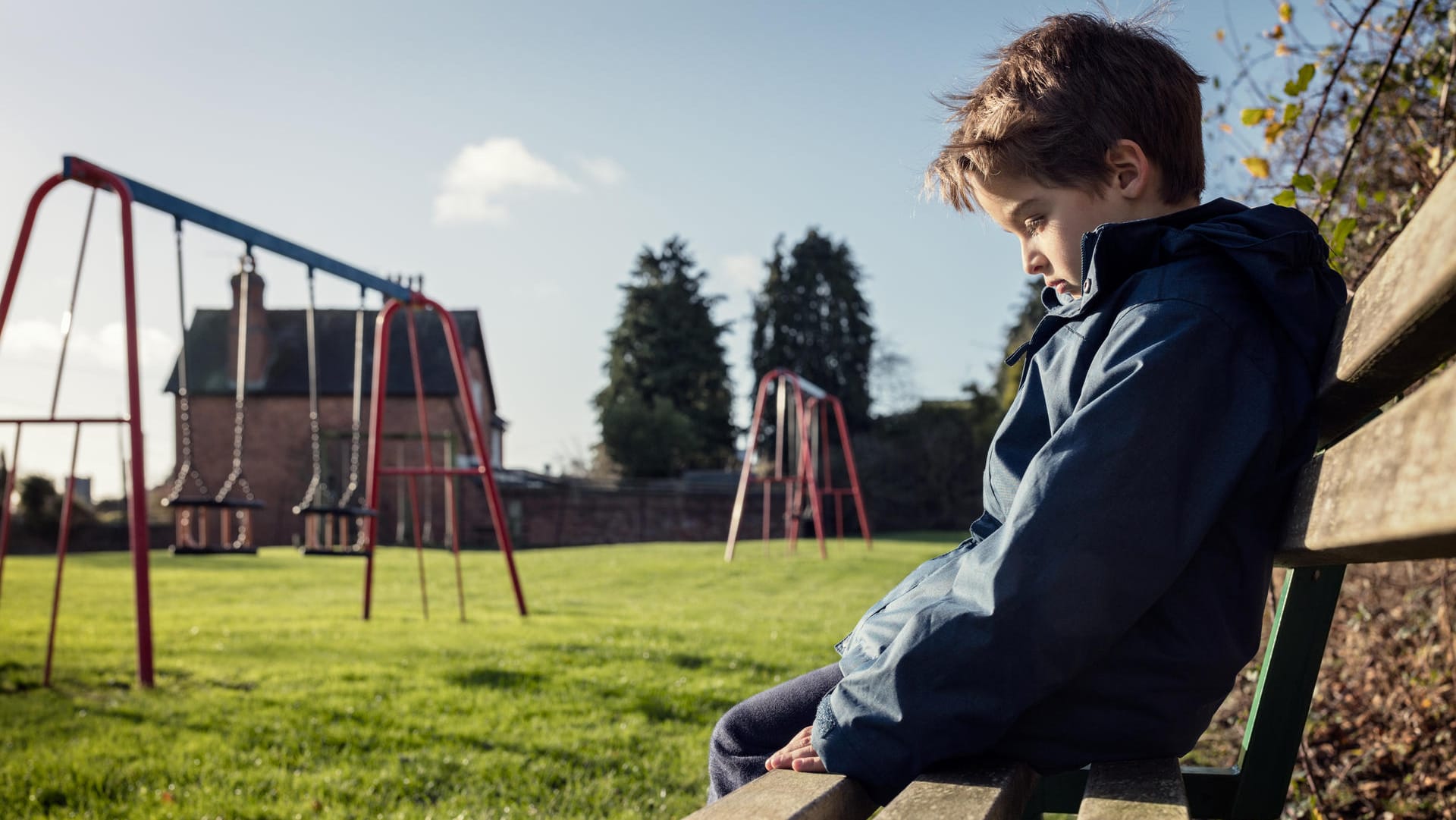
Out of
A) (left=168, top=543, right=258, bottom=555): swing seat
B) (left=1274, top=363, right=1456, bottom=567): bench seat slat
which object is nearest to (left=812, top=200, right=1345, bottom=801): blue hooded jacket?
(left=1274, top=363, right=1456, bottom=567): bench seat slat

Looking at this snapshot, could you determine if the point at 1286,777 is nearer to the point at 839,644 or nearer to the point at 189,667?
the point at 839,644

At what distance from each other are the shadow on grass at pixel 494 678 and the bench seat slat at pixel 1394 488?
5.15m

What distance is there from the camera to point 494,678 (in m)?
6.14

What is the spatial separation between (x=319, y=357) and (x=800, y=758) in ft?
130

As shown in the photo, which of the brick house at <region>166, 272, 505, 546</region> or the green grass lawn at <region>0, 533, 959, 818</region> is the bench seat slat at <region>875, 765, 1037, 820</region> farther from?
the brick house at <region>166, 272, 505, 546</region>

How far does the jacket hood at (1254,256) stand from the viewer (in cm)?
133

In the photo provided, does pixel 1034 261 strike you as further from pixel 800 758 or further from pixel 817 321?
pixel 817 321

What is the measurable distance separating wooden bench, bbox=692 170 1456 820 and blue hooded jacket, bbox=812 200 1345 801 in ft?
0.15

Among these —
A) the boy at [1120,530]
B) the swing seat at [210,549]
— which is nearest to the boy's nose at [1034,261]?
the boy at [1120,530]

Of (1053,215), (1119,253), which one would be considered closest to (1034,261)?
(1053,215)

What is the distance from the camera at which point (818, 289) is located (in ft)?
147

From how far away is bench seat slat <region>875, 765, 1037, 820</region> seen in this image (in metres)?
1.13

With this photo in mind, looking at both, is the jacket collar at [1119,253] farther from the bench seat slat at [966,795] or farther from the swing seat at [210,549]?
the swing seat at [210,549]

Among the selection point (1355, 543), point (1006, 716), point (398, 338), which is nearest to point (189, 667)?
point (1006, 716)
